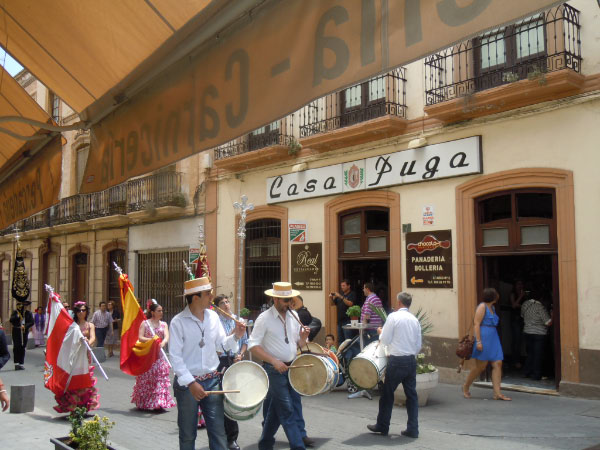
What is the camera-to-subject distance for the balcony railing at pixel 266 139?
621 inches

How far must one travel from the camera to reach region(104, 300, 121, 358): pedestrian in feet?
63.1

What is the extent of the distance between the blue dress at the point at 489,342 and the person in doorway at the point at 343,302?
354cm

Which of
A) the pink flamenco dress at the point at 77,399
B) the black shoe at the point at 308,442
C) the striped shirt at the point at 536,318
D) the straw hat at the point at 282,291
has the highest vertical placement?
the straw hat at the point at 282,291

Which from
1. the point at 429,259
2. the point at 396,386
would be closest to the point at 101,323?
the point at 429,259

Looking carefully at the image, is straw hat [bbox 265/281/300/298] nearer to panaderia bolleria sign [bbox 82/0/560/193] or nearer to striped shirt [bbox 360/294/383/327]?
panaderia bolleria sign [bbox 82/0/560/193]

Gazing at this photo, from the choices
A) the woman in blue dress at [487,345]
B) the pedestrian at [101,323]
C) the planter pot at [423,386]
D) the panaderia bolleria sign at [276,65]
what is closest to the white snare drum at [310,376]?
the planter pot at [423,386]

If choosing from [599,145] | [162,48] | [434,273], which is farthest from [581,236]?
[162,48]

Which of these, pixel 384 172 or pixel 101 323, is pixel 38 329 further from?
pixel 384 172

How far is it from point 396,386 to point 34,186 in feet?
16.2

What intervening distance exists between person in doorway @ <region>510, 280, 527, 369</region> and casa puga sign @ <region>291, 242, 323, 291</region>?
4.36 m

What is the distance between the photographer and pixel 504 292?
1309 cm

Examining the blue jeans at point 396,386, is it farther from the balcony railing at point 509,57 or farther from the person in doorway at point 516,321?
the person in doorway at point 516,321

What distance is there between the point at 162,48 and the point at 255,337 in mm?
4072

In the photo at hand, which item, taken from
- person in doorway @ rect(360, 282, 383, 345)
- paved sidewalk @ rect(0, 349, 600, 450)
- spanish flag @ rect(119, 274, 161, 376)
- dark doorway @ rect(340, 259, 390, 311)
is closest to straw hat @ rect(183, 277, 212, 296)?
paved sidewalk @ rect(0, 349, 600, 450)
